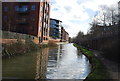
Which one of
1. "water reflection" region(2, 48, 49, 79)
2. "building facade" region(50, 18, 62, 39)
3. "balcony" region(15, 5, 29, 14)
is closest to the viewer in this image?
"water reflection" region(2, 48, 49, 79)

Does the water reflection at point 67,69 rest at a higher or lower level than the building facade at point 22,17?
lower

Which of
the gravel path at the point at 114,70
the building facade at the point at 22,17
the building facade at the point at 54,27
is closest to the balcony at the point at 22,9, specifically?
the building facade at the point at 22,17

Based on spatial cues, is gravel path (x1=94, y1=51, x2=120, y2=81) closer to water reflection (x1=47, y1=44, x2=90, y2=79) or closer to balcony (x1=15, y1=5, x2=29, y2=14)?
water reflection (x1=47, y1=44, x2=90, y2=79)

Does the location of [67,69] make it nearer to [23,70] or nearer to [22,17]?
[23,70]

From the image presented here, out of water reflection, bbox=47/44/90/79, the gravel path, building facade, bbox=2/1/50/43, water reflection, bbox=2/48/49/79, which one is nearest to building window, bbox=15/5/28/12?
building facade, bbox=2/1/50/43

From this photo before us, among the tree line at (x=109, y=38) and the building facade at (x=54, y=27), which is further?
the building facade at (x=54, y=27)

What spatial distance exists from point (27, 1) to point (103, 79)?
40695 mm

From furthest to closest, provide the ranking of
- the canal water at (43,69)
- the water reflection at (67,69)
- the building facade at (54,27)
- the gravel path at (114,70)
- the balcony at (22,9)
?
the building facade at (54,27), the balcony at (22,9), the water reflection at (67,69), the canal water at (43,69), the gravel path at (114,70)

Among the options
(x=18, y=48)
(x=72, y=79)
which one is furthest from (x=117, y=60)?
(x=18, y=48)

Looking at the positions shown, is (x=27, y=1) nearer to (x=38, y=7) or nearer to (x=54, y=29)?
(x=38, y=7)

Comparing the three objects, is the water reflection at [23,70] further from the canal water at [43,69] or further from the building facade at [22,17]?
the building facade at [22,17]

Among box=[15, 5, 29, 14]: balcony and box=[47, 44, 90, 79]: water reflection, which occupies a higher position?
box=[15, 5, 29, 14]: balcony

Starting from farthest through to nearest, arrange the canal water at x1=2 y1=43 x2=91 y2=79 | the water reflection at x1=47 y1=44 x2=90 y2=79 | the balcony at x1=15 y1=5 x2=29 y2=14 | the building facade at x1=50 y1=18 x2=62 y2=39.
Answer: the building facade at x1=50 y1=18 x2=62 y2=39 < the balcony at x1=15 y1=5 x2=29 y2=14 < the water reflection at x1=47 y1=44 x2=90 y2=79 < the canal water at x1=2 y1=43 x2=91 y2=79

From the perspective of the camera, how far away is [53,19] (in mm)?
106062
